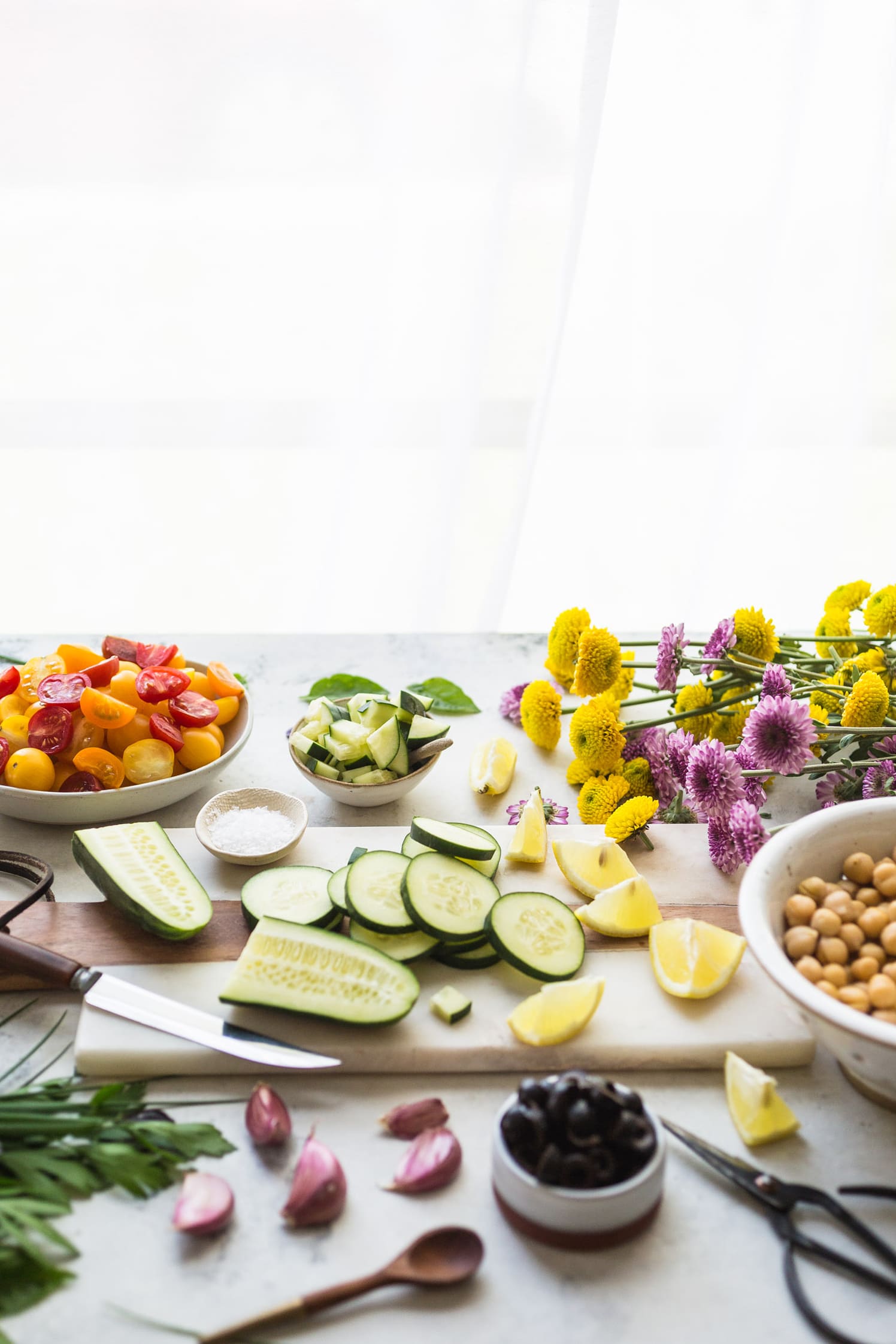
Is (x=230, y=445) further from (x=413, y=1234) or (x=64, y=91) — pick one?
(x=413, y=1234)

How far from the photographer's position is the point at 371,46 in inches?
94.0

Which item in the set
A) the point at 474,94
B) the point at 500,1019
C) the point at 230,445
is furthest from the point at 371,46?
the point at 500,1019

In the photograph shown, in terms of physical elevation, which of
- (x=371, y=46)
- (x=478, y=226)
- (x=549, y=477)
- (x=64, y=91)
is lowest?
(x=549, y=477)

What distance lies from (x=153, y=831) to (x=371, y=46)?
6.45 ft

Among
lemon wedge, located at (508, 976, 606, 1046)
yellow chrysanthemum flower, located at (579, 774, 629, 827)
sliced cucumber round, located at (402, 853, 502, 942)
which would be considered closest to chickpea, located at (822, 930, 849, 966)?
lemon wedge, located at (508, 976, 606, 1046)

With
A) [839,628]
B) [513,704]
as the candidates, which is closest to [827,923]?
[839,628]

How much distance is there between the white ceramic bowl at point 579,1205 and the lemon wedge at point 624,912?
321 millimetres

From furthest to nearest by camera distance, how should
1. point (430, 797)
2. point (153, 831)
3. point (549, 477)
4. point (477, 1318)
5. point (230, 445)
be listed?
point (549, 477) < point (230, 445) < point (430, 797) < point (153, 831) < point (477, 1318)

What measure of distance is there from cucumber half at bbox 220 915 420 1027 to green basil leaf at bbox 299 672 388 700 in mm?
687

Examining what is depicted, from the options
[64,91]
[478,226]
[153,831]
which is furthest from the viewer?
[478,226]

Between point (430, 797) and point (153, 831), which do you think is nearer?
point (153, 831)

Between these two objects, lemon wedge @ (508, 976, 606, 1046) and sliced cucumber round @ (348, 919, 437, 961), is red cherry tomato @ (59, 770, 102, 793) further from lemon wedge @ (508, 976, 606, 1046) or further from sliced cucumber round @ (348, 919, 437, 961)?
lemon wedge @ (508, 976, 606, 1046)

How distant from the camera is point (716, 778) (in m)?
1.30

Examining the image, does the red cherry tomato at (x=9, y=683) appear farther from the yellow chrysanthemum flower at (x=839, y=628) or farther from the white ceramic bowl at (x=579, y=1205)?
the yellow chrysanthemum flower at (x=839, y=628)
